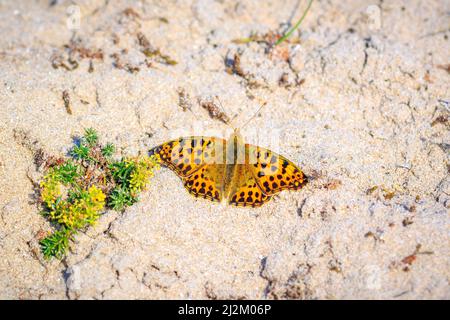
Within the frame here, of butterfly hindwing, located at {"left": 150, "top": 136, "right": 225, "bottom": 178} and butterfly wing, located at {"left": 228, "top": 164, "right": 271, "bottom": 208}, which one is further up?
butterfly hindwing, located at {"left": 150, "top": 136, "right": 225, "bottom": 178}

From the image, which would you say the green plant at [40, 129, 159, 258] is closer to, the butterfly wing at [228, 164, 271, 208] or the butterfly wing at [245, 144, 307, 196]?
the butterfly wing at [228, 164, 271, 208]

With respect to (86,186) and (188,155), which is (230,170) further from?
(86,186)

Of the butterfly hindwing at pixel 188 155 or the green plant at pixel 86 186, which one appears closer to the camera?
the green plant at pixel 86 186

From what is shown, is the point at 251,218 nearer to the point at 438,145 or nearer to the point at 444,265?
the point at 444,265

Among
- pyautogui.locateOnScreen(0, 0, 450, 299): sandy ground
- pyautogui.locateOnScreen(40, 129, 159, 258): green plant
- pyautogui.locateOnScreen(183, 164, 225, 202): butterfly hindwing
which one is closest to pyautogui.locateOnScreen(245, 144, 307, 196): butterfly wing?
pyautogui.locateOnScreen(0, 0, 450, 299): sandy ground

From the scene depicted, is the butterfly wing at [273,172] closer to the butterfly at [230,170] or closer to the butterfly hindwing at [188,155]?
the butterfly at [230,170]

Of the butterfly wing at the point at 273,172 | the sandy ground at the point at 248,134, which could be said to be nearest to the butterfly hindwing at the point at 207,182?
the sandy ground at the point at 248,134
